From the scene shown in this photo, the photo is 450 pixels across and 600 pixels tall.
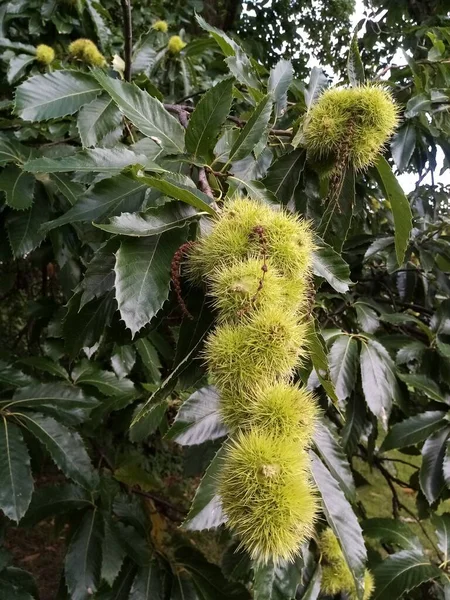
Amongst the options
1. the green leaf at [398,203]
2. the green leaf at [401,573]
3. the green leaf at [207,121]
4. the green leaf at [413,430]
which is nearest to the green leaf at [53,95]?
the green leaf at [207,121]

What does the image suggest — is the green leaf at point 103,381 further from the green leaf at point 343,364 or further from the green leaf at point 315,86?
the green leaf at point 315,86

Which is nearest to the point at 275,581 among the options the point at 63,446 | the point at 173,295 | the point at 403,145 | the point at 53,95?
the point at 173,295

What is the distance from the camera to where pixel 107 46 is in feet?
7.91

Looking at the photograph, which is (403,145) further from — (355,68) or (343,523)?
(343,523)

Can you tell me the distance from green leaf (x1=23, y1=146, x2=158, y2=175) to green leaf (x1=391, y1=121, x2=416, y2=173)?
0.99 meters

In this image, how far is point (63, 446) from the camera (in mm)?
1327

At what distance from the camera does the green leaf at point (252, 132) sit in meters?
0.89

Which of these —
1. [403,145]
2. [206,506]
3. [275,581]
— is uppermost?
[403,145]

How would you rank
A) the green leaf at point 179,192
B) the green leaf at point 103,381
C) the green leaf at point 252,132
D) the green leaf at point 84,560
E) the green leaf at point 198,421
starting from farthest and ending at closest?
the green leaf at point 103,381 < the green leaf at point 84,560 < the green leaf at point 198,421 < the green leaf at point 252,132 < the green leaf at point 179,192

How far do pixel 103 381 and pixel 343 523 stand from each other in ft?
3.58

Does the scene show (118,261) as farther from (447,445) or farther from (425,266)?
(425,266)

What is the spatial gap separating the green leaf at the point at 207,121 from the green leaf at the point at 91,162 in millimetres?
120

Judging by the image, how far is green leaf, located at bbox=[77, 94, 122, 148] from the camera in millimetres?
1169

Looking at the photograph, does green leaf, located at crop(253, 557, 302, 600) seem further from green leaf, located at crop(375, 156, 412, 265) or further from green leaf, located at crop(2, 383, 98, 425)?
green leaf, located at crop(2, 383, 98, 425)
